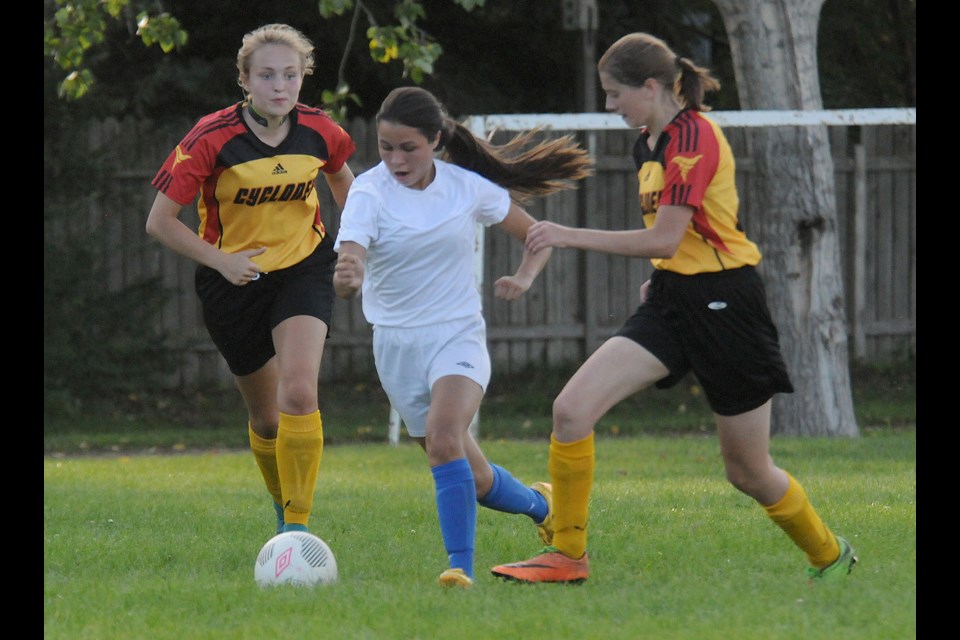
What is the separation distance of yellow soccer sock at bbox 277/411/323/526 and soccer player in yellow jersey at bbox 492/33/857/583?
3.39ft

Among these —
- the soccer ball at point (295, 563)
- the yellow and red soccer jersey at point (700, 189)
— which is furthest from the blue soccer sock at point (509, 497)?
the yellow and red soccer jersey at point (700, 189)

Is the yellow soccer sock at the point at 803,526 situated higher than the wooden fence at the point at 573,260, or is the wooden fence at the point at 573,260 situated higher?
the wooden fence at the point at 573,260

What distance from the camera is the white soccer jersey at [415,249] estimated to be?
5.55 metres

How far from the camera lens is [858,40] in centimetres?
1598

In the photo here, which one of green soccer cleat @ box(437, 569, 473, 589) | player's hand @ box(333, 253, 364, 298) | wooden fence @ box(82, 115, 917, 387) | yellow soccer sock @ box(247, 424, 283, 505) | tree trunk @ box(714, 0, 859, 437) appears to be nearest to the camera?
player's hand @ box(333, 253, 364, 298)

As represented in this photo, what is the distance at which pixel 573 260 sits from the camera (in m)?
15.4

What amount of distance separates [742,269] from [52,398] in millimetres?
8914

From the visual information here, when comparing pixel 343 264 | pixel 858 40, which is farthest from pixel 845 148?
pixel 343 264

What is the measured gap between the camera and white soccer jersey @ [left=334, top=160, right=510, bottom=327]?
5555 mm

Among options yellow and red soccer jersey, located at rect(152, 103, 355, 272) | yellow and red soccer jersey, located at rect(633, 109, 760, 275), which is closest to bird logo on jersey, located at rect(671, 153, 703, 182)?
yellow and red soccer jersey, located at rect(633, 109, 760, 275)

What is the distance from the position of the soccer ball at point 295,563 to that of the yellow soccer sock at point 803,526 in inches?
66.2

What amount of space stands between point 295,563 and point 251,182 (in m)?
1.77

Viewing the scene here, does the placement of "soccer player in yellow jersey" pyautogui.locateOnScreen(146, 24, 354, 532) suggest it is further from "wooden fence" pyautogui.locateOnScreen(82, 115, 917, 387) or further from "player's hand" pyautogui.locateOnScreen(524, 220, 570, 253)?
"wooden fence" pyautogui.locateOnScreen(82, 115, 917, 387)

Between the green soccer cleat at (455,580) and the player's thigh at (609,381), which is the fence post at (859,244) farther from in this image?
the green soccer cleat at (455,580)
